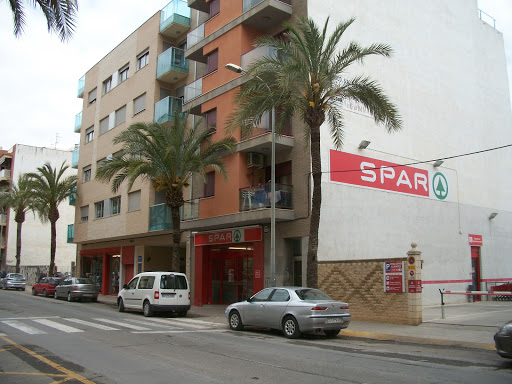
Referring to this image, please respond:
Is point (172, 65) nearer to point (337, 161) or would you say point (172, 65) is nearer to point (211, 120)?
point (211, 120)

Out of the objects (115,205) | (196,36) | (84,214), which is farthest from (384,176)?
(84,214)

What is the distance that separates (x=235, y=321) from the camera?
49.8ft

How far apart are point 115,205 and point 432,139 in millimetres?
21801

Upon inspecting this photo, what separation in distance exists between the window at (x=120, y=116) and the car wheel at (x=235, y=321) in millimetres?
22604

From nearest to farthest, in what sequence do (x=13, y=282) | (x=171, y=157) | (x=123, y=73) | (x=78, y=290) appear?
(x=171, y=157)
(x=78, y=290)
(x=123, y=73)
(x=13, y=282)

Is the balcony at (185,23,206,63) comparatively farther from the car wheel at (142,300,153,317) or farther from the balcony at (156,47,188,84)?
the car wheel at (142,300,153,317)

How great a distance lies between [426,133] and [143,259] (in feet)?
64.1

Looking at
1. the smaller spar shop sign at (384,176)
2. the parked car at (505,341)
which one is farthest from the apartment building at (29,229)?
the parked car at (505,341)

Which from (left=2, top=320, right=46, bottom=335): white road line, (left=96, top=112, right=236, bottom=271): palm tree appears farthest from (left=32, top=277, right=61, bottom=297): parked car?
(left=2, top=320, right=46, bottom=335): white road line

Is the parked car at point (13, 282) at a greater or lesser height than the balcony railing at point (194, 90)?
lesser

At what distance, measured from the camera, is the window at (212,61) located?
81.6 ft

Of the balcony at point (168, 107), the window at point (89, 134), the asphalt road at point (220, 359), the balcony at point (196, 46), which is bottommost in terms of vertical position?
the asphalt road at point (220, 359)

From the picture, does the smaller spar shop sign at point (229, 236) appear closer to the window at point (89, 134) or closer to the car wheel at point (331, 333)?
the car wheel at point (331, 333)

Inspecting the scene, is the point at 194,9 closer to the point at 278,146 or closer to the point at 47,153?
the point at 278,146
